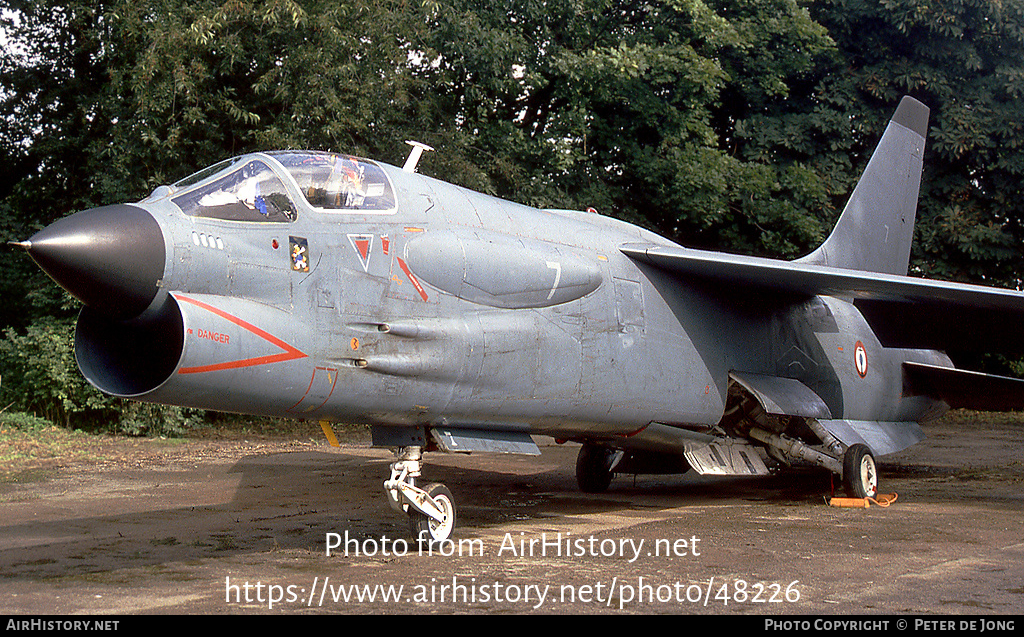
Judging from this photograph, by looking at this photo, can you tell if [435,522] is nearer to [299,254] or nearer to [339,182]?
[299,254]

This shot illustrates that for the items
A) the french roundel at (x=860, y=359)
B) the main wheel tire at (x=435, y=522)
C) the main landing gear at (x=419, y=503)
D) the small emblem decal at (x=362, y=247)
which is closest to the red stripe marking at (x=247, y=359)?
the small emblem decal at (x=362, y=247)

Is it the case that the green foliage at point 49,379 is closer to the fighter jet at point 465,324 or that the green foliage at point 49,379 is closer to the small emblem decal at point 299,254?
the fighter jet at point 465,324

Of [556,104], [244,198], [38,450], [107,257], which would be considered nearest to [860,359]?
[244,198]

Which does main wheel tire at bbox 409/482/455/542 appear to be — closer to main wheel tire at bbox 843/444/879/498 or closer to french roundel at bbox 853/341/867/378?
main wheel tire at bbox 843/444/879/498

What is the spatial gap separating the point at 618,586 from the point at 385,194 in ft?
11.0

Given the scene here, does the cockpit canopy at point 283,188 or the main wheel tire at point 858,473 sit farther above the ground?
the cockpit canopy at point 283,188

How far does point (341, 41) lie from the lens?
15.3m

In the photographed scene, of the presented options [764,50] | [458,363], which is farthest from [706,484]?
[764,50]

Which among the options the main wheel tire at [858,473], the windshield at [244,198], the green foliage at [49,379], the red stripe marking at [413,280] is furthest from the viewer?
the green foliage at [49,379]

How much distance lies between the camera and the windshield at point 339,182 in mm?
6609

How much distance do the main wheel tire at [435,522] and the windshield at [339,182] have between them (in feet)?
7.24

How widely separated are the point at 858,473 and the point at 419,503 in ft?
18.0

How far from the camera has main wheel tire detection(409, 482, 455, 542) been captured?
7000mm
